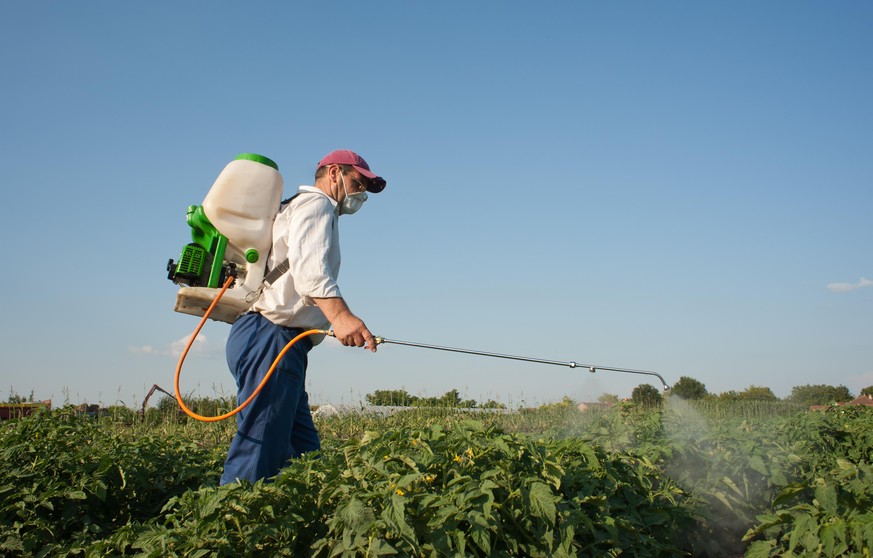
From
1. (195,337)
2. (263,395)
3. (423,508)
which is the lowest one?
(423,508)

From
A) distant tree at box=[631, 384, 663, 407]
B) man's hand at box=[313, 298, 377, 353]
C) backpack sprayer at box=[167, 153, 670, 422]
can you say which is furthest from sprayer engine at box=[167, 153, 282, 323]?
distant tree at box=[631, 384, 663, 407]

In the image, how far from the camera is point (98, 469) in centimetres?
373

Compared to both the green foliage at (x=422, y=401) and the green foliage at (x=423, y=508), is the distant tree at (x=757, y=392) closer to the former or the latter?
the green foliage at (x=422, y=401)

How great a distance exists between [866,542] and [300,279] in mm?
2378

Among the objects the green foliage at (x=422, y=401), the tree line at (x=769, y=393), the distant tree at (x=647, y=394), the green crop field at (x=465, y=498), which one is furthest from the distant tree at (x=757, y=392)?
the green crop field at (x=465, y=498)

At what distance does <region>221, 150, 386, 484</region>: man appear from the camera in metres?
3.20

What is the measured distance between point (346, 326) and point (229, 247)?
2.66ft

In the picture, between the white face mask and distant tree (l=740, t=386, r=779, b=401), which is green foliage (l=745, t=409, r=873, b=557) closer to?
the white face mask

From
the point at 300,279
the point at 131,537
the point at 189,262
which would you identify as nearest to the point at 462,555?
the point at 131,537

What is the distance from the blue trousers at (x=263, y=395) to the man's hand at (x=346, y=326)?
0.29 meters

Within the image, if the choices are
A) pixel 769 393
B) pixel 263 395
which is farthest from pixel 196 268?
pixel 769 393

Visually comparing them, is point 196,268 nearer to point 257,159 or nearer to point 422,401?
point 257,159

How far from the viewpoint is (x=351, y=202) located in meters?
3.75

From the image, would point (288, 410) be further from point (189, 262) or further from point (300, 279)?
point (189, 262)
